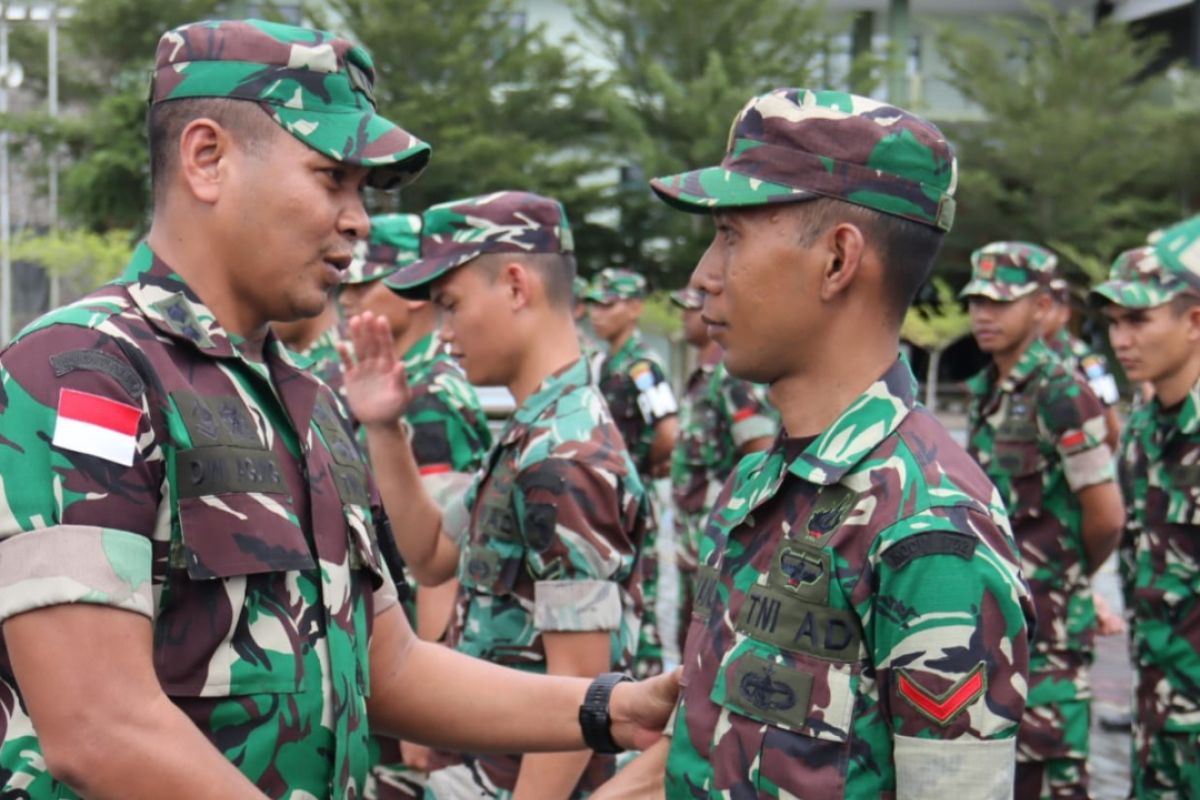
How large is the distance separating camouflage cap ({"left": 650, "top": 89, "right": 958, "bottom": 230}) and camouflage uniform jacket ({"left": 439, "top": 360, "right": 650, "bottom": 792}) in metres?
1.12

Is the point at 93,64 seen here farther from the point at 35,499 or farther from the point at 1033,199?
the point at 35,499

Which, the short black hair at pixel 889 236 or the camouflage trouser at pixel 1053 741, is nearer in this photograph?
the short black hair at pixel 889 236

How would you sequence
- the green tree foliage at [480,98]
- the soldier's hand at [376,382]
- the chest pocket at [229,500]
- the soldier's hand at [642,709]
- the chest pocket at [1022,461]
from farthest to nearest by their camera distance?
the green tree foliage at [480,98] < the chest pocket at [1022,461] < the soldier's hand at [376,382] < the soldier's hand at [642,709] < the chest pocket at [229,500]

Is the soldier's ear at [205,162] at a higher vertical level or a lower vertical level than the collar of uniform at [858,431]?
higher

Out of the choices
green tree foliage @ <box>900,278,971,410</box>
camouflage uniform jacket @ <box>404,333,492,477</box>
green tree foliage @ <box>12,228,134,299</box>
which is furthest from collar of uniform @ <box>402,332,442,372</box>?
green tree foliage @ <box>900,278,971,410</box>

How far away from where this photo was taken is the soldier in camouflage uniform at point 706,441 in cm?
765

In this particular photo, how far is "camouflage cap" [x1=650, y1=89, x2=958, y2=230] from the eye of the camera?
216 cm

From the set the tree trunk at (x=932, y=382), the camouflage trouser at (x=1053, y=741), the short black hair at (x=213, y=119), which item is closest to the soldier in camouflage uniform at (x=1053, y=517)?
the camouflage trouser at (x=1053, y=741)

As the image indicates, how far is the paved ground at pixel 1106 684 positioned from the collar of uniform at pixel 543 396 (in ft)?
11.8

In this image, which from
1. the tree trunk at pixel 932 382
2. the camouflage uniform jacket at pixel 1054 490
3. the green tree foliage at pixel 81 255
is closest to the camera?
the camouflage uniform jacket at pixel 1054 490

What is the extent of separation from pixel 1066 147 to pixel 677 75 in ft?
30.1

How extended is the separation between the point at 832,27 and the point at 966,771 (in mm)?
33945

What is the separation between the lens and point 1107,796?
19.1ft

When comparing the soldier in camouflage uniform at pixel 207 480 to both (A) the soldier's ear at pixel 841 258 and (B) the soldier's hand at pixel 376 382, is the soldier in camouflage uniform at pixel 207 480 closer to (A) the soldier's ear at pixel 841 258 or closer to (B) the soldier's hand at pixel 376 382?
(A) the soldier's ear at pixel 841 258
